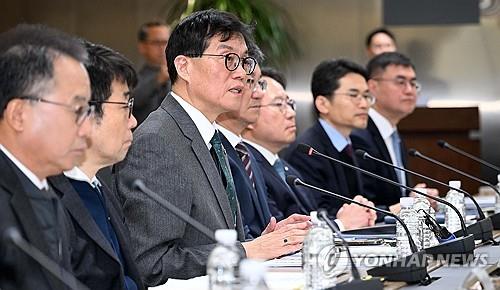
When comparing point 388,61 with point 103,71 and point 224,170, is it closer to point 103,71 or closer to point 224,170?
point 224,170

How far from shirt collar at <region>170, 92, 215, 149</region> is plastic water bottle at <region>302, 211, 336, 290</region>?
0.77 metres

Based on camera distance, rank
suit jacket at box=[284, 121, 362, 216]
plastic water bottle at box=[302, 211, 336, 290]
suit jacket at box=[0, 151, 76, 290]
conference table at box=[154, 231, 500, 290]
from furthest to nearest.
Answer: suit jacket at box=[284, 121, 362, 216] < conference table at box=[154, 231, 500, 290] < plastic water bottle at box=[302, 211, 336, 290] < suit jacket at box=[0, 151, 76, 290]

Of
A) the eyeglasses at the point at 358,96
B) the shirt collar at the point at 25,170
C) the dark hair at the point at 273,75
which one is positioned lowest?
the shirt collar at the point at 25,170

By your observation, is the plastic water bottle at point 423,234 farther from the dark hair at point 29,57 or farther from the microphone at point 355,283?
the dark hair at point 29,57

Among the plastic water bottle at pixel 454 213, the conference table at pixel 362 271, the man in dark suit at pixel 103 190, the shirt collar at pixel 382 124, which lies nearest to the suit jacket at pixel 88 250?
the man in dark suit at pixel 103 190

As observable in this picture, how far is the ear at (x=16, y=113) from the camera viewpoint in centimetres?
258

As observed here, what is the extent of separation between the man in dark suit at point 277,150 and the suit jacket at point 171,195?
1158 millimetres

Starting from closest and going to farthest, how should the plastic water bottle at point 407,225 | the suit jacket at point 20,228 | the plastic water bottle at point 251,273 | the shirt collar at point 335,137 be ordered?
1. the plastic water bottle at point 251,273
2. the suit jacket at point 20,228
3. the plastic water bottle at point 407,225
4. the shirt collar at point 335,137

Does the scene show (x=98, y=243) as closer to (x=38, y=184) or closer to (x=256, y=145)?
(x=38, y=184)

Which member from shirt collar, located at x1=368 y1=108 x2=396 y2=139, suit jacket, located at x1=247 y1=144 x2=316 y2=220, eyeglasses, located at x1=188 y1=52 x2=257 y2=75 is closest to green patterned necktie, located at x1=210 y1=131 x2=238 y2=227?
eyeglasses, located at x1=188 y1=52 x2=257 y2=75

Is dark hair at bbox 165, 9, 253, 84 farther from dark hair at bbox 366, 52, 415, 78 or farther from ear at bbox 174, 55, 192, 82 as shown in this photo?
dark hair at bbox 366, 52, 415, 78

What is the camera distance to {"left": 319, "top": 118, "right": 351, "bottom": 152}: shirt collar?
5.89 m

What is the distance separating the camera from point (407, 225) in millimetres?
3791

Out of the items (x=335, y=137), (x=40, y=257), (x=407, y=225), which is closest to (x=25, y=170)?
(x=40, y=257)
